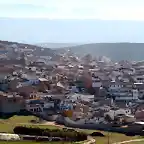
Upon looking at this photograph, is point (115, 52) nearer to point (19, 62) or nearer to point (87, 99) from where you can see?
point (19, 62)

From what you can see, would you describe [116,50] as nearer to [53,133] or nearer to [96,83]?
[96,83]

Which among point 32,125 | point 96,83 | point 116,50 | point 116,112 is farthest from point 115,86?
point 116,50

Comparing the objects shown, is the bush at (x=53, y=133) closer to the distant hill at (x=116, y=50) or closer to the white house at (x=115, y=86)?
the white house at (x=115, y=86)

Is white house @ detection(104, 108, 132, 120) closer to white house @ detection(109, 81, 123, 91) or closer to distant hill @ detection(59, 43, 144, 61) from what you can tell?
white house @ detection(109, 81, 123, 91)

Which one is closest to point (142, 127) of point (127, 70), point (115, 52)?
point (127, 70)

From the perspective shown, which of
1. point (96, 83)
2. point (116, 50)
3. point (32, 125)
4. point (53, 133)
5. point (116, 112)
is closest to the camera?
point (53, 133)

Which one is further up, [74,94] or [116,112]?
[74,94]
